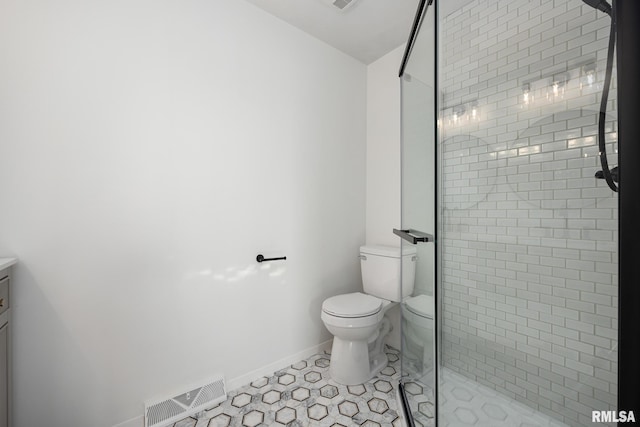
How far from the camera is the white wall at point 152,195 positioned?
120cm

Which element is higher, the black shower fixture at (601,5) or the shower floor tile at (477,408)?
the black shower fixture at (601,5)

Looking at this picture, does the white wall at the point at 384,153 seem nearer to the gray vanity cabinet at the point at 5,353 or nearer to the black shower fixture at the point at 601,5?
the black shower fixture at the point at 601,5

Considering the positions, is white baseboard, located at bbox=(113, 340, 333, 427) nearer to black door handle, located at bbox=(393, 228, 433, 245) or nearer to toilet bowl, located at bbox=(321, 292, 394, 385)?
toilet bowl, located at bbox=(321, 292, 394, 385)

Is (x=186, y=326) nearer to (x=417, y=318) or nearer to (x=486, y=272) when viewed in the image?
(x=417, y=318)

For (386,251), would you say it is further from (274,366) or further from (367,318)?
(274,366)

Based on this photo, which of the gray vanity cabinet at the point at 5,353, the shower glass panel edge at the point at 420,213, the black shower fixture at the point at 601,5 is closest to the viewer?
the black shower fixture at the point at 601,5

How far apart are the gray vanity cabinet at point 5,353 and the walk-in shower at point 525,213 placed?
165 centimetres

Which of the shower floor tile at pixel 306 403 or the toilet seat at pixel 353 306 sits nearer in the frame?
Result: the shower floor tile at pixel 306 403

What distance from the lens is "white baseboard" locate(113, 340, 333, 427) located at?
4.59 feet

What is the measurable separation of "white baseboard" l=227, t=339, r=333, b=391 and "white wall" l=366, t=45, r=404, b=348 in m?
0.60

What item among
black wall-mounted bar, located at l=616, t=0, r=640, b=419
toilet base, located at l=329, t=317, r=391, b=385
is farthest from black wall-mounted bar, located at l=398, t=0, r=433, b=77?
toilet base, located at l=329, t=317, r=391, b=385

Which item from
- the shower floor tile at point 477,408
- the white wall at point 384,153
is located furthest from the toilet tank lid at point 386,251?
the shower floor tile at point 477,408

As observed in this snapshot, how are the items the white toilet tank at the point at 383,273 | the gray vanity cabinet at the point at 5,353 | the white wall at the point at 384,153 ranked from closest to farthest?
the gray vanity cabinet at the point at 5,353, the white toilet tank at the point at 383,273, the white wall at the point at 384,153

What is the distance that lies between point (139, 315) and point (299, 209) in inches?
44.7
